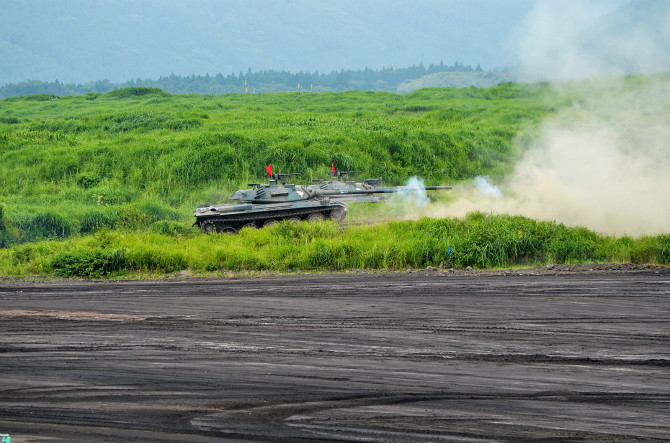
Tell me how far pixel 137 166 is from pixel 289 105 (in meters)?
31.2

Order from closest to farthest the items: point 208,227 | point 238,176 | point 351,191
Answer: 1. point 208,227
2. point 351,191
3. point 238,176

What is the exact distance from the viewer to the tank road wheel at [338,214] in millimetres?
22750

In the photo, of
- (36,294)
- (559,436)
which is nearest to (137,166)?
(36,294)

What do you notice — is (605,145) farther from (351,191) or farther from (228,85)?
(228,85)

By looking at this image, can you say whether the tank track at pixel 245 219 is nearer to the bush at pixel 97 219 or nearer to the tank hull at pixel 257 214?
the tank hull at pixel 257 214

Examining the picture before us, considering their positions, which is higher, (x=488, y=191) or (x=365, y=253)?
(x=488, y=191)

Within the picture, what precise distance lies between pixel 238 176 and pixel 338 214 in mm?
9384

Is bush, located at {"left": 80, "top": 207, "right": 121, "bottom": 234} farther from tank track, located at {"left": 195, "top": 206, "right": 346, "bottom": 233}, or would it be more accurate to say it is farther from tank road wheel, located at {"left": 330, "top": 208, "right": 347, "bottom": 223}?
tank road wheel, located at {"left": 330, "top": 208, "right": 347, "bottom": 223}

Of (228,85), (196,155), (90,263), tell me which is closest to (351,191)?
(90,263)

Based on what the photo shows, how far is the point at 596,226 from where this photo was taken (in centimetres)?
1947

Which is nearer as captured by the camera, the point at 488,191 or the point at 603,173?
the point at 603,173

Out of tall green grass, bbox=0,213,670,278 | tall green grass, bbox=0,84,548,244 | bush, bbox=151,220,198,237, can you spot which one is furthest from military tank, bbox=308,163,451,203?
tall green grass, bbox=0,84,548,244

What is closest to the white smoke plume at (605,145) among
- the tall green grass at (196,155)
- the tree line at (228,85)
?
the tall green grass at (196,155)

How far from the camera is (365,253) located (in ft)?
57.5
